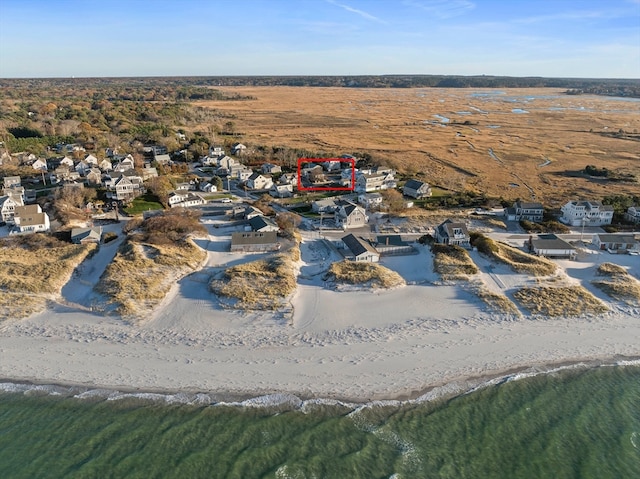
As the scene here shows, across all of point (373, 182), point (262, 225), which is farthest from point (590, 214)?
point (262, 225)

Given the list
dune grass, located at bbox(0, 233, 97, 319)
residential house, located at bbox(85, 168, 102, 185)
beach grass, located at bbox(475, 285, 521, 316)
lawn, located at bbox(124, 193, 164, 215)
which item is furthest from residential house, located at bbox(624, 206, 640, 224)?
residential house, located at bbox(85, 168, 102, 185)

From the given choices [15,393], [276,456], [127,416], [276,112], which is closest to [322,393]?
[276,456]

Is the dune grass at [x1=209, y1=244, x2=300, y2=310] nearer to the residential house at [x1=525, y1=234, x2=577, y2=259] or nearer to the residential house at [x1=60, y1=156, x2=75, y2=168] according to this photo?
the residential house at [x1=525, y1=234, x2=577, y2=259]

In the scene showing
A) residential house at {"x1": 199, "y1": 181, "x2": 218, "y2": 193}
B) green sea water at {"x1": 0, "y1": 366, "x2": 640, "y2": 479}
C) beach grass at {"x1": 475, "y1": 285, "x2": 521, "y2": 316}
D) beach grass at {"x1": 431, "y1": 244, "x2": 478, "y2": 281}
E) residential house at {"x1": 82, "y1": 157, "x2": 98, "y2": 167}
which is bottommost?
green sea water at {"x1": 0, "y1": 366, "x2": 640, "y2": 479}

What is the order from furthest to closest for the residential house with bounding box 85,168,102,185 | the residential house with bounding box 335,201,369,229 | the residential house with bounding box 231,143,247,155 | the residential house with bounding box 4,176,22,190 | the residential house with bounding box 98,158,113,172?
1. the residential house with bounding box 231,143,247,155
2. the residential house with bounding box 98,158,113,172
3. the residential house with bounding box 85,168,102,185
4. the residential house with bounding box 4,176,22,190
5. the residential house with bounding box 335,201,369,229

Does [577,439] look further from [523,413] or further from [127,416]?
[127,416]

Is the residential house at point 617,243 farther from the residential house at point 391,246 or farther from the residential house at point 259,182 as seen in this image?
the residential house at point 259,182
